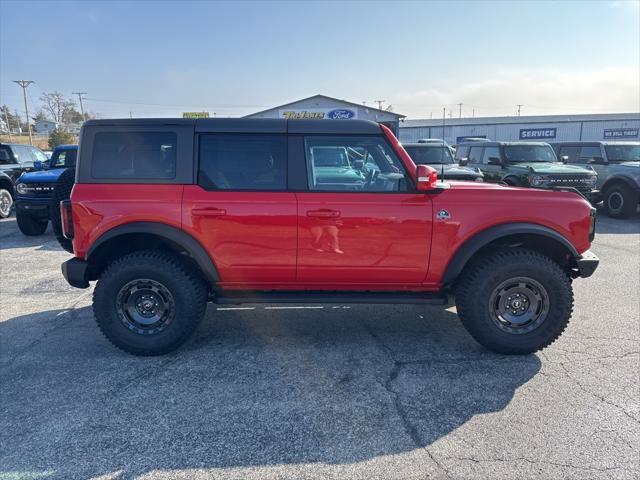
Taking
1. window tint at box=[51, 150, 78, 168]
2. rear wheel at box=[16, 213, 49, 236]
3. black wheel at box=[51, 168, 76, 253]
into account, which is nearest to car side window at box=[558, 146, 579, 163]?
black wheel at box=[51, 168, 76, 253]

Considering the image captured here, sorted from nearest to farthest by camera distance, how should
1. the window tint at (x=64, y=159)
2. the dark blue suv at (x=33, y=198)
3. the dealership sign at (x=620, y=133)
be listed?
the dark blue suv at (x=33, y=198)
the window tint at (x=64, y=159)
the dealership sign at (x=620, y=133)

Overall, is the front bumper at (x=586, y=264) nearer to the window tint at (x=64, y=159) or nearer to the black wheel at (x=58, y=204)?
the black wheel at (x=58, y=204)

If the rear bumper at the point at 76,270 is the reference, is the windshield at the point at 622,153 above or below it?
above

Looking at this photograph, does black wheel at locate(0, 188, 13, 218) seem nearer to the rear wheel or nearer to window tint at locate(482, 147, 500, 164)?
the rear wheel

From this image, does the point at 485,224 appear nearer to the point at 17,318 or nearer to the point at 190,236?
the point at 190,236

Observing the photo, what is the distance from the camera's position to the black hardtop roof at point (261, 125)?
11.6ft

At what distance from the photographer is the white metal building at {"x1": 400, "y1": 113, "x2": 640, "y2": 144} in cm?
3812

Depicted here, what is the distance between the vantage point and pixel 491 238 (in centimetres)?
345

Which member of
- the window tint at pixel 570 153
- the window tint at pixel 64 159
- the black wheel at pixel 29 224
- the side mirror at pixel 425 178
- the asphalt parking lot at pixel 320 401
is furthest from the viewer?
the window tint at pixel 570 153

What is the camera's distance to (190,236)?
11.5 ft

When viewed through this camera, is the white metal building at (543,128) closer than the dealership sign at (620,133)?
No

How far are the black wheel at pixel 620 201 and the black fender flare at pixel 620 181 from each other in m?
0.08

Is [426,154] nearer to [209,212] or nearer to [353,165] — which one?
[353,165]

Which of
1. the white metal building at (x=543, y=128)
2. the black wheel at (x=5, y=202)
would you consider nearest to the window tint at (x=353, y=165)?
the black wheel at (x=5, y=202)
